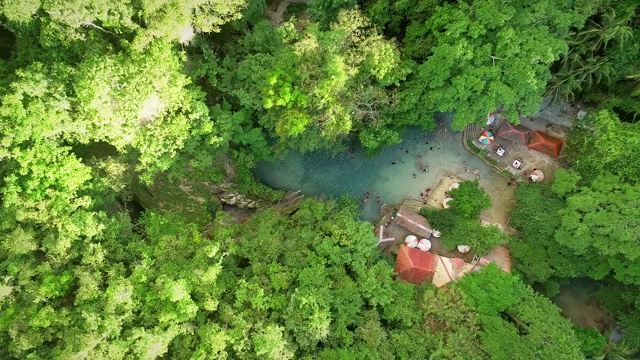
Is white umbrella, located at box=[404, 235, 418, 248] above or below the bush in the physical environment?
below

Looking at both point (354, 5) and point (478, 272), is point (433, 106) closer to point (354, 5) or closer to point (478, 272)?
point (354, 5)

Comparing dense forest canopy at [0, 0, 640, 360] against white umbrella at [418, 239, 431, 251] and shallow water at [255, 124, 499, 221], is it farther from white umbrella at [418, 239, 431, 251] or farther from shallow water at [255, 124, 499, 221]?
shallow water at [255, 124, 499, 221]

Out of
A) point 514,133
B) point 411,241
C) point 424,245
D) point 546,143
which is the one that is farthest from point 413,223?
point 546,143

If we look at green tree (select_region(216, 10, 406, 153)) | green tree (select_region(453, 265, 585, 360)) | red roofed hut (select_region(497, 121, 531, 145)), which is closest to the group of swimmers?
green tree (select_region(216, 10, 406, 153))

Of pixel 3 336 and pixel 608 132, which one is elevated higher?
pixel 3 336

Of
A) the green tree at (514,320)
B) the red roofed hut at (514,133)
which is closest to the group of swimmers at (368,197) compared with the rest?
the green tree at (514,320)

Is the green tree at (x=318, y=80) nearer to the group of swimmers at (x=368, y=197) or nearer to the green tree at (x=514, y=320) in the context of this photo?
the group of swimmers at (x=368, y=197)

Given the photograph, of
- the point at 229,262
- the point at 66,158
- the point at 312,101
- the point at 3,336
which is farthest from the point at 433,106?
the point at 3,336

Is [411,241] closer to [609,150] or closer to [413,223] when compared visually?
[413,223]
